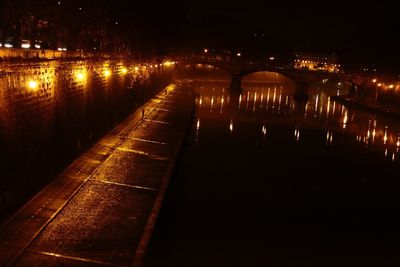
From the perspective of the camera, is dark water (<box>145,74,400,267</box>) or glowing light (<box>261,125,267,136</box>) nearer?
dark water (<box>145,74,400,267</box>)

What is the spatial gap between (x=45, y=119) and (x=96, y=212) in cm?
294

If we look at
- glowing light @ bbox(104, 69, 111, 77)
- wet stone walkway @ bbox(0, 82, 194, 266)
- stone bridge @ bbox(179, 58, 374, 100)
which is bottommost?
wet stone walkway @ bbox(0, 82, 194, 266)

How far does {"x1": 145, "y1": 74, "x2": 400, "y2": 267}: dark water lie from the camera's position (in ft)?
37.6

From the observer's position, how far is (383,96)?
49.2 metres

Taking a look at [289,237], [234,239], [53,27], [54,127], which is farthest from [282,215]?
[53,27]

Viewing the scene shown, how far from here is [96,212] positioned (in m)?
10.1

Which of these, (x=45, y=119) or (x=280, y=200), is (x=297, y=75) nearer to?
(x=280, y=200)

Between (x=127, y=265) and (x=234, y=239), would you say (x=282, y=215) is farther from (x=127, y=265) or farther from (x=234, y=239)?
(x=127, y=265)

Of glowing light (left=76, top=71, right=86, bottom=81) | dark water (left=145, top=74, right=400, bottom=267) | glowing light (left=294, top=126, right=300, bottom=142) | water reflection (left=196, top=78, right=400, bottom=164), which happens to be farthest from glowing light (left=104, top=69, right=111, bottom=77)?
glowing light (left=294, top=126, right=300, bottom=142)

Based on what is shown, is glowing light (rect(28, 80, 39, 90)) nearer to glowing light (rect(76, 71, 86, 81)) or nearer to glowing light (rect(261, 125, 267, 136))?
glowing light (rect(76, 71, 86, 81))

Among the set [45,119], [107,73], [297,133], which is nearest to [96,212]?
[45,119]

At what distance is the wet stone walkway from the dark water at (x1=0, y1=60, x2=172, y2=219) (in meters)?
0.39

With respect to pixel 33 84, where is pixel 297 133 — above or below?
below

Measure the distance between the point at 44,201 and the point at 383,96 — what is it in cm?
4451
